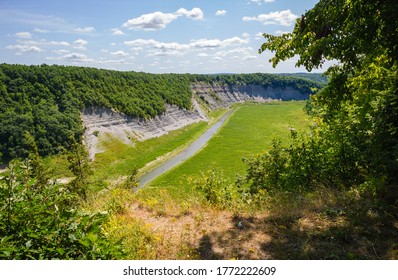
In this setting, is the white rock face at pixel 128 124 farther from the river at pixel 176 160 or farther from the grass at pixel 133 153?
the river at pixel 176 160

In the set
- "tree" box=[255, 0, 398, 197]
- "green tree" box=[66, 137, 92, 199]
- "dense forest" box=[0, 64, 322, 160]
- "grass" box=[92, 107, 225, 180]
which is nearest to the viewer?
"tree" box=[255, 0, 398, 197]

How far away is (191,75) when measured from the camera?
16200cm

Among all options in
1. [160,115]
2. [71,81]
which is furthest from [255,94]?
[71,81]

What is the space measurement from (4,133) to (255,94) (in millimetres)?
164154

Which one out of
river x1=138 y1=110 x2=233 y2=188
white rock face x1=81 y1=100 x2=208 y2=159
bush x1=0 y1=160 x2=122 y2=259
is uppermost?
bush x1=0 y1=160 x2=122 y2=259

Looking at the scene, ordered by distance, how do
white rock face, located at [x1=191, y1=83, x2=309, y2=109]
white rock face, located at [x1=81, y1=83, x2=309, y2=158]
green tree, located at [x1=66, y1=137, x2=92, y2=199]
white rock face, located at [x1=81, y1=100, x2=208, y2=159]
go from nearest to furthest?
1. green tree, located at [x1=66, y1=137, x2=92, y2=199]
2. white rock face, located at [x1=81, y1=100, x2=208, y2=159]
3. white rock face, located at [x1=81, y1=83, x2=309, y2=158]
4. white rock face, located at [x1=191, y1=83, x2=309, y2=109]

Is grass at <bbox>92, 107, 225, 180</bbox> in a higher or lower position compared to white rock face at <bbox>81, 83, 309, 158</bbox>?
lower

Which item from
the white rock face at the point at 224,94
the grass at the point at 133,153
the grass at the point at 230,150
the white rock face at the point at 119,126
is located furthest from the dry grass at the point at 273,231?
the white rock face at the point at 224,94

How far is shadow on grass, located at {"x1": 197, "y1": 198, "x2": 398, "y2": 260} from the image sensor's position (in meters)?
6.17

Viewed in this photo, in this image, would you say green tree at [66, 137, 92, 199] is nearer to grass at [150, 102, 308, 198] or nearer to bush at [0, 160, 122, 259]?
grass at [150, 102, 308, 198]

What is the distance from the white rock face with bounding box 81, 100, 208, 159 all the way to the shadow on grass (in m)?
56.1

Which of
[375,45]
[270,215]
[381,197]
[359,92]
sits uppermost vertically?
[375,45]

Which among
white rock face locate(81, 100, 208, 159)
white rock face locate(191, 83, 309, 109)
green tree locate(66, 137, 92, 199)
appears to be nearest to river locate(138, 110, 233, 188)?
white rock face locate(81, 100, 208, 159)

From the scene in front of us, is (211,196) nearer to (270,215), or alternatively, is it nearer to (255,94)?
(270,215)
